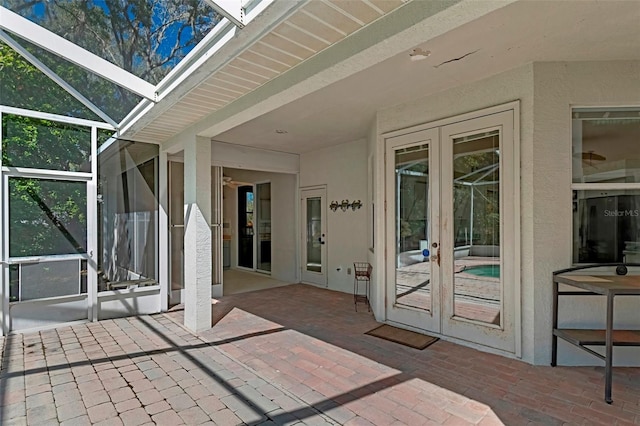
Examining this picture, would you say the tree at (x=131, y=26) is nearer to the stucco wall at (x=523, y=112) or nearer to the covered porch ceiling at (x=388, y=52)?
the covered porch ceiling at (x=388, y=52)

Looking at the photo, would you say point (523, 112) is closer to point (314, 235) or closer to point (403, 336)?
point (403, 336)

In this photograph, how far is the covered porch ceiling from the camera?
6.30ft

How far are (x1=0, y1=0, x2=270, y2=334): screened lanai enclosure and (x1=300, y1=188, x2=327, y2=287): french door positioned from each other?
2.99 meters

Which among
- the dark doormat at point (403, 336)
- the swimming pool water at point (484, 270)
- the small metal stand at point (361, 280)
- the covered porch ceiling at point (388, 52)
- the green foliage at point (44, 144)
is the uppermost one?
the covered porch ceiling at point (388, 52)

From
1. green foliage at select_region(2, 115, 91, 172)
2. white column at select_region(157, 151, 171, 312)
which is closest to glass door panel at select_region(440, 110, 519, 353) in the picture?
white column at select_region(157, 151, 171, 312)

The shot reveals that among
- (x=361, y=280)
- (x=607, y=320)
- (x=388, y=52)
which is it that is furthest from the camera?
(x=361, y=280)

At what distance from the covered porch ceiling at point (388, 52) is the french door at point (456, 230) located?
2.07 ft

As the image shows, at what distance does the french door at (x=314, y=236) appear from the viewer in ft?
22.4

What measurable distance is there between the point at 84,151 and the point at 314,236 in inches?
168

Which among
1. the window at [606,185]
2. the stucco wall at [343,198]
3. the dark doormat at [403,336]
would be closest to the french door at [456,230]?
the dark doormat at [403,336]

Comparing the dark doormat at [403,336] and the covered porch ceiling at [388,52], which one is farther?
the dark doormat at [403,336]

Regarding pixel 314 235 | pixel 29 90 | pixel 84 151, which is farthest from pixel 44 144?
pixel 314 235

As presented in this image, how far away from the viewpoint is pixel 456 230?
373cm

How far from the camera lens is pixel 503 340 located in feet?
10.9
